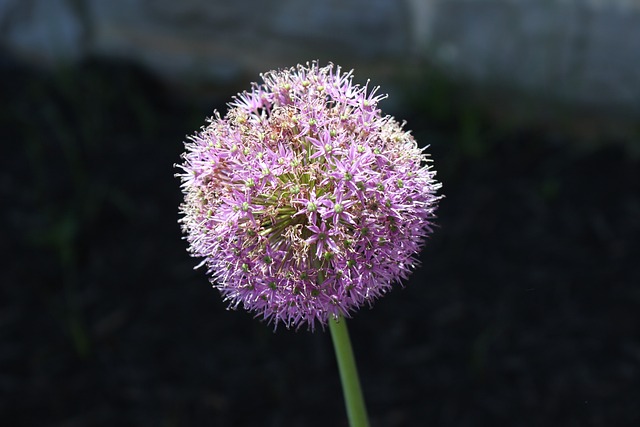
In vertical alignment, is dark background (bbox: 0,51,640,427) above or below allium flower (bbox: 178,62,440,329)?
above

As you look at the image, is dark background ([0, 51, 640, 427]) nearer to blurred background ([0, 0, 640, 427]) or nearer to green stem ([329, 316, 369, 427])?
blurred background ([0, 0, 640, 427])

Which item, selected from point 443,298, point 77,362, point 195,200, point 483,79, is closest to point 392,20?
point 483,79

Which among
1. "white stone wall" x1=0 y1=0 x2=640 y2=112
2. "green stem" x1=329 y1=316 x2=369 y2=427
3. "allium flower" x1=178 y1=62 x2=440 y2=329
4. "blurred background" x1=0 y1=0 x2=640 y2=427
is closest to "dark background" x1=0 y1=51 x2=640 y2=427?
"blurred background" x1=0 y1=0 x2=640 y2=427

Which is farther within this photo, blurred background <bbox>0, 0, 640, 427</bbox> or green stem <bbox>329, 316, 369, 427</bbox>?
blurred background <bbox>0, 0, 640, 427</bbox>

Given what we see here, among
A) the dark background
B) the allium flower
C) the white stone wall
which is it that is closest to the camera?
the allium flower

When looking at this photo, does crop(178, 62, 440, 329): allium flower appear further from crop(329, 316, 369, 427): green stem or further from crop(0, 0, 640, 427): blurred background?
crop(0, 0, 640, 427): blurred background

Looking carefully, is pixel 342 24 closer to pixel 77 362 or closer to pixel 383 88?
pixel 383 88

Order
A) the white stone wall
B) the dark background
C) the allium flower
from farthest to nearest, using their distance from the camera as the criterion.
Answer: the white stone wall < the dark background < the allium flower

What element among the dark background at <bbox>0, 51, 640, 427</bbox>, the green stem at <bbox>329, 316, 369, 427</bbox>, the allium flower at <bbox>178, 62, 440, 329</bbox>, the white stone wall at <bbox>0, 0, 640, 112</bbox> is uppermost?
the white stone wall at <bbox>0, 0, 640, 112</bbox>
